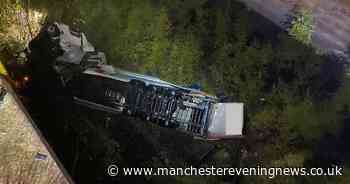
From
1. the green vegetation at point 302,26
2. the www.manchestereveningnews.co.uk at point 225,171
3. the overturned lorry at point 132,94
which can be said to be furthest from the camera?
the green vegetation at point 302,26

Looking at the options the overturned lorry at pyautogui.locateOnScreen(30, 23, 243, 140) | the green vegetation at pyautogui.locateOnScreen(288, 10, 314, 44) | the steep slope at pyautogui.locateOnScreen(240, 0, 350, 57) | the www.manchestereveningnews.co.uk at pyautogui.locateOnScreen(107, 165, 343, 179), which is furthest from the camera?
the steep slope at pyautogui.locateOnScreen(240, 0, 350, 57)

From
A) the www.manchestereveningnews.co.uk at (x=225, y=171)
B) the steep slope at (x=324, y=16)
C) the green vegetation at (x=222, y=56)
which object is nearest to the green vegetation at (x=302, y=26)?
the green vegetation at (x=222, y=56)

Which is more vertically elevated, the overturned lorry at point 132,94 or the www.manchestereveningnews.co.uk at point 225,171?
the overturned lorry at point 132,94

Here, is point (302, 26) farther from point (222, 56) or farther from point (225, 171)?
point (225, 171)

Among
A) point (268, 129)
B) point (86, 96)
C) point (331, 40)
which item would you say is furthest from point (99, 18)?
point (331, 40)

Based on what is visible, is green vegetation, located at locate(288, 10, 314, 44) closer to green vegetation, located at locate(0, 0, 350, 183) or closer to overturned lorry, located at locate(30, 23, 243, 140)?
green vegetation, located at locate(0, 0, 350, 183)

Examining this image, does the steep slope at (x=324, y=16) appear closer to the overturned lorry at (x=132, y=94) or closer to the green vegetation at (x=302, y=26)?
the green vegetation at (x=302, y=26)

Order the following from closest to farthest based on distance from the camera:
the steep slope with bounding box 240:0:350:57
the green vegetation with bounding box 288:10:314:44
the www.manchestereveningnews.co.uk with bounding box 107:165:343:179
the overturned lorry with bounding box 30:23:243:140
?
the www.manchestereveningnews.co.uk with bounding box 107:165:343:179
the overturned lorry with bounding box 30:23:243:140
the green vegetation with bounding box 288:10:314:44
the steep slope with bounding box 240:0:350:57

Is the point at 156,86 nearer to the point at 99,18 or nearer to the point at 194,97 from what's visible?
the point at 194,97

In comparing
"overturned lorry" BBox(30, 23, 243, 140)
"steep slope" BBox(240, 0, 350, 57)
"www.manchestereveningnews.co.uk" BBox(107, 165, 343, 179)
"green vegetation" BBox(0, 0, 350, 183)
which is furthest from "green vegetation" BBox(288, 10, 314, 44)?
"www.manchestereveningnews.co.uk" BBox(107, 165, 343, 179)
